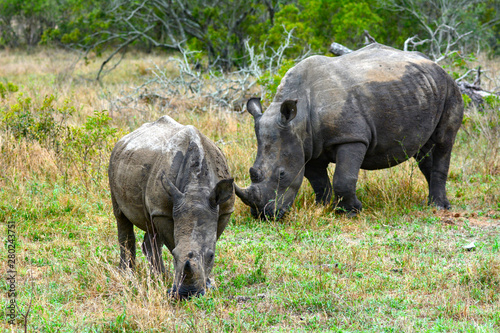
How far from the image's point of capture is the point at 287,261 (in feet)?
18.9

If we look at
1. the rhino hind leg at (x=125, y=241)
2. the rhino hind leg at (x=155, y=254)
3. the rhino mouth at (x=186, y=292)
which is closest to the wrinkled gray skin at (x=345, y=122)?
the rhino hind leg at (x=125, y=241)

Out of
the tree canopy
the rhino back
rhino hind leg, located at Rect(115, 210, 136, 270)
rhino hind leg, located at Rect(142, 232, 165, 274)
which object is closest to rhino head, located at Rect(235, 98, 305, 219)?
the rhino back

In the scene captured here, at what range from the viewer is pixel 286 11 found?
16.6m

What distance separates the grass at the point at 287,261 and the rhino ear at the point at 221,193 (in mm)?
744

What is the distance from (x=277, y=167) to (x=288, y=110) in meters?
0.66

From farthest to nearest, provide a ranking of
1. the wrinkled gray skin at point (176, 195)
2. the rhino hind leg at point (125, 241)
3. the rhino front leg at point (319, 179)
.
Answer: the rhino front leg at point (319, 179) < the rhino hind leg at point (125, 241) < the wrinkled gray skin at point (176, 195)

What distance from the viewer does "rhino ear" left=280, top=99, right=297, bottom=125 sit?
6.74m

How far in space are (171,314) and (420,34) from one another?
68.3 feet

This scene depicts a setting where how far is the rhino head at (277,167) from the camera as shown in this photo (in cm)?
687

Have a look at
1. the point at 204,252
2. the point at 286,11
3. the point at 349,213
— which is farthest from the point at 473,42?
the point at 204,252

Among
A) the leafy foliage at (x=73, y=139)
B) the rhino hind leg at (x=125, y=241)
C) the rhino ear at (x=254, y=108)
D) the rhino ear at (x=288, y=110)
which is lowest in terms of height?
the leafy foliage at (x=73, y=139)

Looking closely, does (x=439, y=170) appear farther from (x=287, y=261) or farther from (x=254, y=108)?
(x=287, y=261)

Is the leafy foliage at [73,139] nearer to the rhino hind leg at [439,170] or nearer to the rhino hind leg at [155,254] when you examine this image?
the rhino hind leg at [155,254]

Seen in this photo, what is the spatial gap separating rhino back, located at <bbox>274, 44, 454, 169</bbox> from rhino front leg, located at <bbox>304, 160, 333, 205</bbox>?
505 mm
